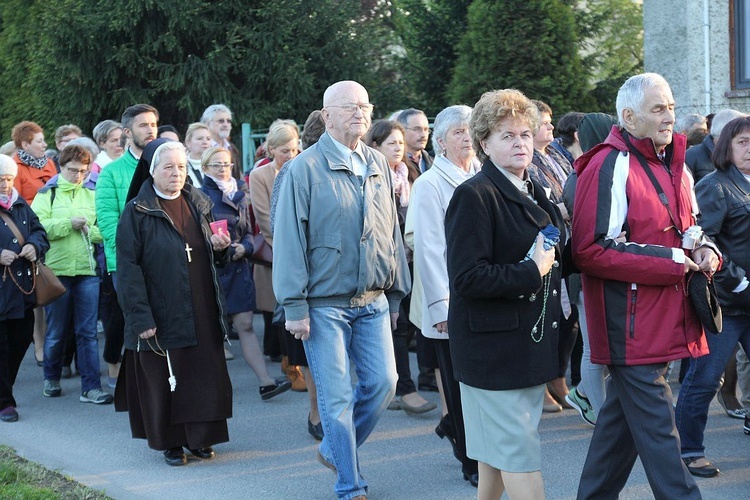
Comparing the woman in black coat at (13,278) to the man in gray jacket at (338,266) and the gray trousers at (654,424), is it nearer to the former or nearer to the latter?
the man in gray jacket at (338,266)

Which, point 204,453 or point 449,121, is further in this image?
point 204,453

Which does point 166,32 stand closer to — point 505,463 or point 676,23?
point 676,23

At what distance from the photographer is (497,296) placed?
436 cm

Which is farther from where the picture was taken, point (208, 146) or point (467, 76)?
point (467, 76)

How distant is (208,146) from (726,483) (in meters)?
5.56

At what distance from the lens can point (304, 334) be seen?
5.51m

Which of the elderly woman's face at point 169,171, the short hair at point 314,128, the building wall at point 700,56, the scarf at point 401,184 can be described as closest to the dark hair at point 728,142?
the short hair at point 314,128

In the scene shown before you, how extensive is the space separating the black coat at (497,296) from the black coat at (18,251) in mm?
4679

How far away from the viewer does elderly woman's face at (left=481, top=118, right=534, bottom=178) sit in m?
4.56

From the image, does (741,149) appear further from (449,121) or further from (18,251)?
(18,251)

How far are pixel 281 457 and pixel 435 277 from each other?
1.76m

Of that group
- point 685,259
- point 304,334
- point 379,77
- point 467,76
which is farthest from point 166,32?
point 685,259

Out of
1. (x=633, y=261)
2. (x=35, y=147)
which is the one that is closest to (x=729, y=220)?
(x=633, y=261)

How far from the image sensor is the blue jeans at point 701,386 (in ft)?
19.6
